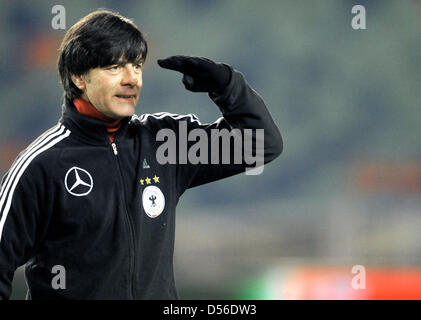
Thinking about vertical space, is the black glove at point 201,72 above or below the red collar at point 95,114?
above

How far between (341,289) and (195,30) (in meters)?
2.84

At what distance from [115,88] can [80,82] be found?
107 mm

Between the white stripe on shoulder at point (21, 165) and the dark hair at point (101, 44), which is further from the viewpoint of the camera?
the dark hair at point (101, 44)

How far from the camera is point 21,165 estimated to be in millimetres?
1590

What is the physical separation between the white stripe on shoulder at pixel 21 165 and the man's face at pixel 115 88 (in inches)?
4.3

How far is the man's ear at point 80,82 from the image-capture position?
1.71 metres
